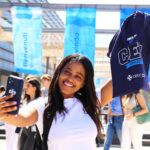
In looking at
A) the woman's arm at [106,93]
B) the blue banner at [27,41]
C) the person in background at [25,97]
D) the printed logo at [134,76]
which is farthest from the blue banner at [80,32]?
the printed logo at [134,76]

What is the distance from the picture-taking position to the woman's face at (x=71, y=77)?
172 centimetres

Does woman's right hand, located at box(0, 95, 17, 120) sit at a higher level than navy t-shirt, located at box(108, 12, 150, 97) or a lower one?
lower

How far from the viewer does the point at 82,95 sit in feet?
6.09

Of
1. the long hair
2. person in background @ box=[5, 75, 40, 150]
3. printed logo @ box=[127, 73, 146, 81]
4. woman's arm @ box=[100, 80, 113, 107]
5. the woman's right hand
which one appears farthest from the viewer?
person in background @ box=[5, 75, 40, 150]

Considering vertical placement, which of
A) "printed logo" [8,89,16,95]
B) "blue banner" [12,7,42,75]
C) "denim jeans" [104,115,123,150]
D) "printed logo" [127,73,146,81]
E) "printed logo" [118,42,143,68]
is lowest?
"denim jeans" [104,115,123,150]

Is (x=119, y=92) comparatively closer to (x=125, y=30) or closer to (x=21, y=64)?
(x=125, y=30)

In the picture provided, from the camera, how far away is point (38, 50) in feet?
16.9

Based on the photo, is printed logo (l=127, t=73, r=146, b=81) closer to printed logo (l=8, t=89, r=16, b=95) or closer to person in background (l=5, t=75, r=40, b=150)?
printed logo (l=8, t=89, r=16, b=95)

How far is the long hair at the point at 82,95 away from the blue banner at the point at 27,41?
3391 mm

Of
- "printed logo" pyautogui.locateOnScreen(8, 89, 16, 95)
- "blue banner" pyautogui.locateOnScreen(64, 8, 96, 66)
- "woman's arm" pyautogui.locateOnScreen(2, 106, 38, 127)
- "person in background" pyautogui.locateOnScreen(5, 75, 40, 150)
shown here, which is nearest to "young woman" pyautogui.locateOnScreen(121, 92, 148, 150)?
"blue banner" pyautogui.locateOnScreen(64, 8, 96, 66)

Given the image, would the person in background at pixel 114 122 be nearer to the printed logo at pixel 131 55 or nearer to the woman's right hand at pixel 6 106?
the printed logo at pixel 131 55

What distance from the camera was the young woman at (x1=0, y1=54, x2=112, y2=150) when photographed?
5.16ft

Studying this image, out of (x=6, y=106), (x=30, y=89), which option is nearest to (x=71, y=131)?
(x=6, y=106)

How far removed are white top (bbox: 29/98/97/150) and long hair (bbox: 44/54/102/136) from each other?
48 millimetres
